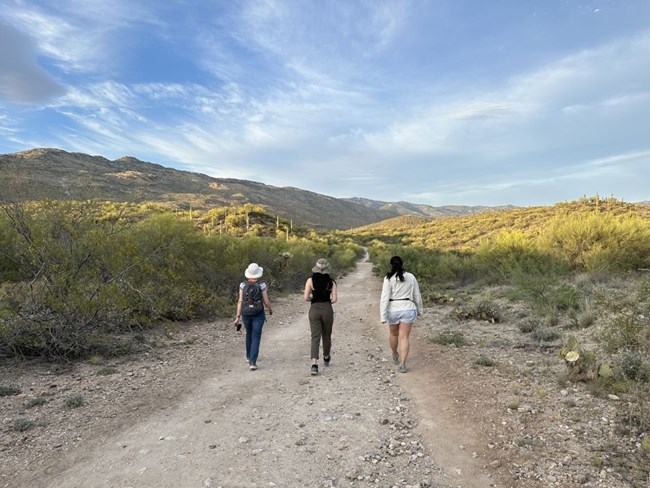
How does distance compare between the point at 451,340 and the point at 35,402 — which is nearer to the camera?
the point at 35,402

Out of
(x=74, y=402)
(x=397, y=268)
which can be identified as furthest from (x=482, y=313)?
(x=74, y=402)

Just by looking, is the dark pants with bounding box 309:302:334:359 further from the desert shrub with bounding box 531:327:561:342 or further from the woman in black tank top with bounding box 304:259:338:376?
the desert shrub with bounding box 531:327:561:342

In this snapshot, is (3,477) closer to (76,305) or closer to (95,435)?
(95,435)

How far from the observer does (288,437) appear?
4641 millimetres

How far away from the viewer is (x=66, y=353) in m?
7.32

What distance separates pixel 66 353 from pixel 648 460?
8.51 m

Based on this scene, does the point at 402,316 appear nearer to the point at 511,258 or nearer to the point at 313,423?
the point at 313,423

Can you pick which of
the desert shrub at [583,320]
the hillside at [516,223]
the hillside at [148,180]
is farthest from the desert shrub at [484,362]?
the hillside at [148,180]

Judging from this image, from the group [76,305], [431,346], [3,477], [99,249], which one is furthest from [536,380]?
[99,249]

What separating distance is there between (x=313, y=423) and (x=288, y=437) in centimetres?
45

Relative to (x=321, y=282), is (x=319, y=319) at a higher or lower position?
lower

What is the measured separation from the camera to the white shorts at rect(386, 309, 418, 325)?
6.92 m

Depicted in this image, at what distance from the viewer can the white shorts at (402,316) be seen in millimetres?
6918

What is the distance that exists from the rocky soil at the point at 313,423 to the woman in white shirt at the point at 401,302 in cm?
65
